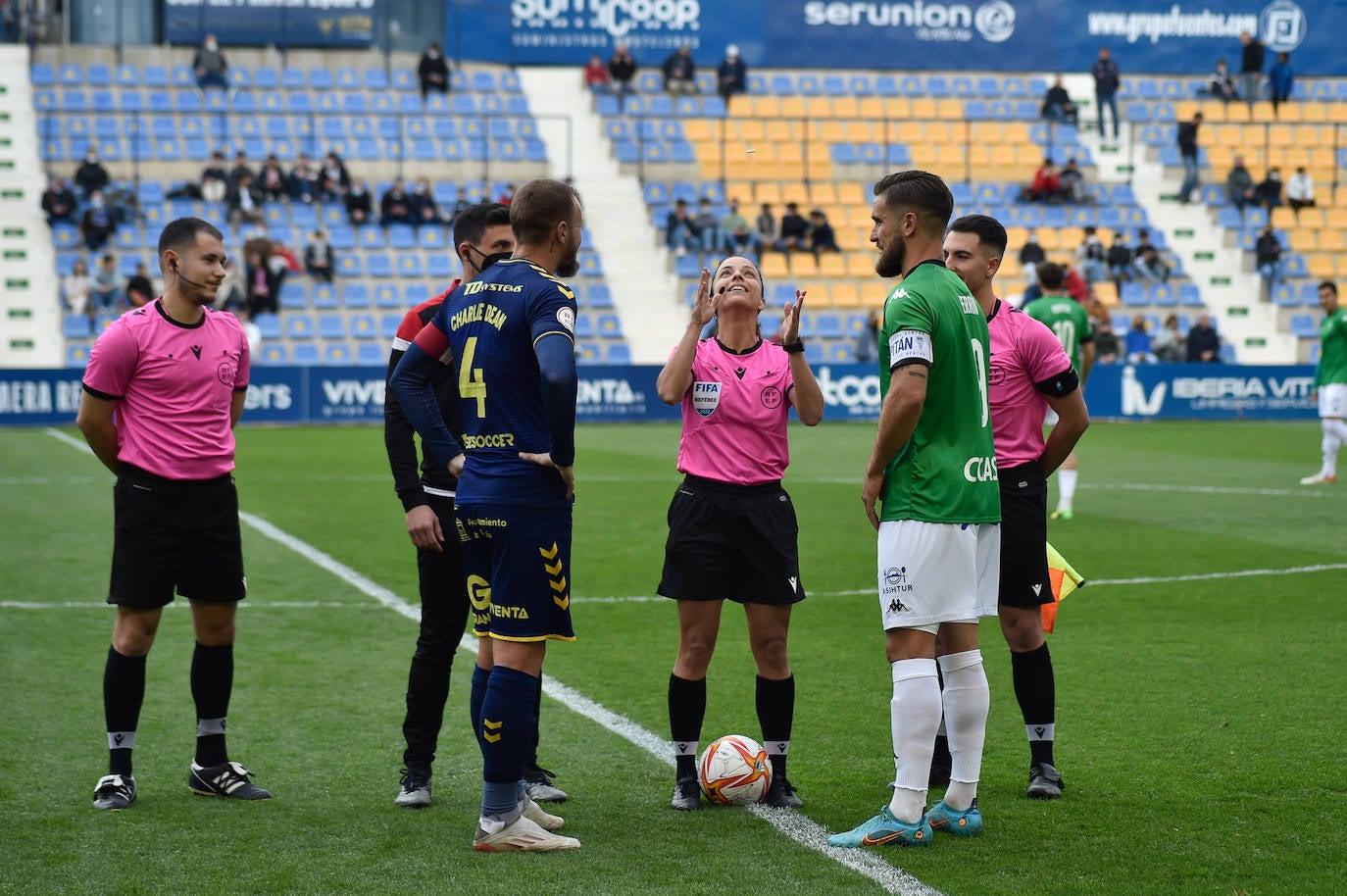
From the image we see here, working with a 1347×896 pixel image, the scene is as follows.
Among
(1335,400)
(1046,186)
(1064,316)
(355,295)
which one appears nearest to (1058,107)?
(1046,186)

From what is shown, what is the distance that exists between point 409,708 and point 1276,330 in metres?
28.7

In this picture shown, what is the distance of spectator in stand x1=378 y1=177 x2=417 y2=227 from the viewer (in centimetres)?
→ 2948

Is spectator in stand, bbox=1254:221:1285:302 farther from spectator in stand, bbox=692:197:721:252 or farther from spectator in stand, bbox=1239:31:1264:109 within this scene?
spectator in stand, bbox=692:197:721:252

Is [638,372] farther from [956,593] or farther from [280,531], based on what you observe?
[956,593]

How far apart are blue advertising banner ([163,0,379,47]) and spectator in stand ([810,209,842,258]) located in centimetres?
1130

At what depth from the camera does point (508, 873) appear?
4.57 m

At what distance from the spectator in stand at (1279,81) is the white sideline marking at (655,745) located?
30.8m

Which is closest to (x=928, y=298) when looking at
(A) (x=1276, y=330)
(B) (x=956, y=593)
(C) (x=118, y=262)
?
(B) (x=956, y=593)

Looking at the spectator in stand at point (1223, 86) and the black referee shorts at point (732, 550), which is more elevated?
the spectator in stand at point (1223, 86)

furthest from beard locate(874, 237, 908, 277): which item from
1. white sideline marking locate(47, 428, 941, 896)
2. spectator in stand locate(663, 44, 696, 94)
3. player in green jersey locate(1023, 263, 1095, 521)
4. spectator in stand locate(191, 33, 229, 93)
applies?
spectator in stand locate(663, 44, 696, 94)

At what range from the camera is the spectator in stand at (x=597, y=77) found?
33.8m

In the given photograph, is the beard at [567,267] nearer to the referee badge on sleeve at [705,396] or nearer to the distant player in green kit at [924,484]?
the referee badge on sleeve at [705,396]

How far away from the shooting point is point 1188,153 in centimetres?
3278

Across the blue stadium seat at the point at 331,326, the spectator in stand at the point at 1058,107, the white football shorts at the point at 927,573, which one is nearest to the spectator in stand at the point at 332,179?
the blue stadium seat at the point at 331,326
